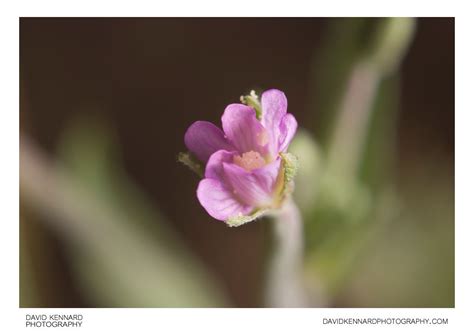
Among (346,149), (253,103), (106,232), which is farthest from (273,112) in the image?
(106,232)

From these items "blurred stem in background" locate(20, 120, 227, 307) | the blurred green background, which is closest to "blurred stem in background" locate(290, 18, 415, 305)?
the blurred green background

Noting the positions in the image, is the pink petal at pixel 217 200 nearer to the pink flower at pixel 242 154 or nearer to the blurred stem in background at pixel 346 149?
the pink flower at pixel 242 154

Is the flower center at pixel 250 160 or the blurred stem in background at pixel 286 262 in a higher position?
the flower center at pixel 250 160
